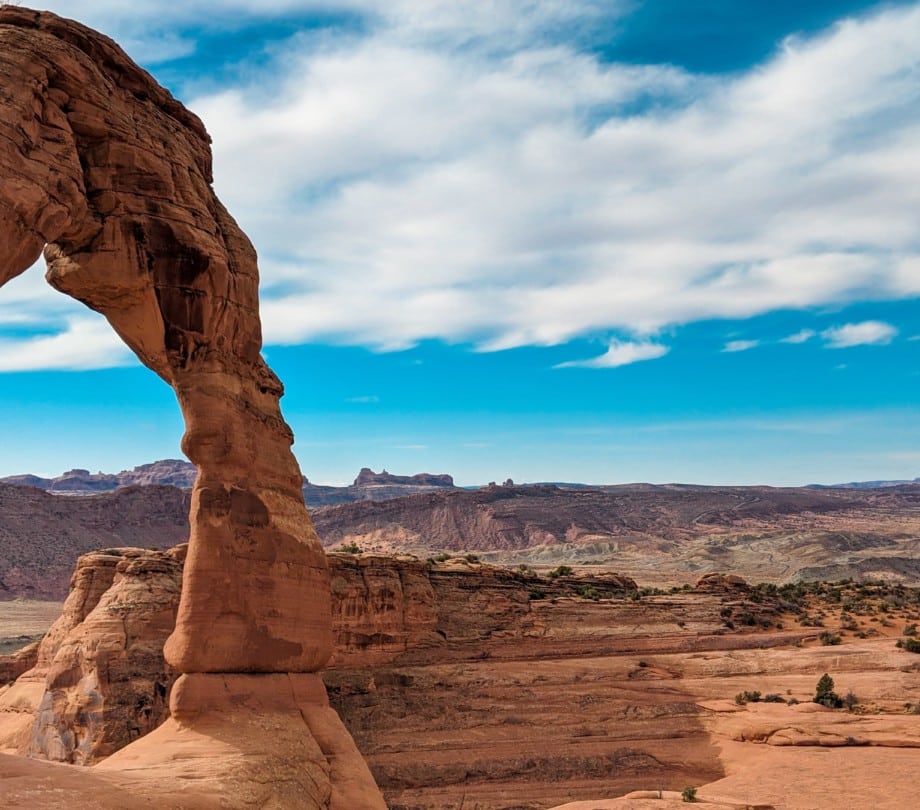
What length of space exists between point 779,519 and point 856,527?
46.4 feet

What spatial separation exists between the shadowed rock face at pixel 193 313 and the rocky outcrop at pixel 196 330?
3 cm

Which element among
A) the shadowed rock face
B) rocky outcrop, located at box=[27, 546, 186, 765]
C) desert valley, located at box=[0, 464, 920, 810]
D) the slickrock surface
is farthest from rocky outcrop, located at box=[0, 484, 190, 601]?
the shadowed rock face

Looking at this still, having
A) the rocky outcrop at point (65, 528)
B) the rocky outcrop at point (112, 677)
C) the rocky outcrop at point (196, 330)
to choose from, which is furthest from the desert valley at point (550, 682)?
the rocky outcrop at point (65, 528)

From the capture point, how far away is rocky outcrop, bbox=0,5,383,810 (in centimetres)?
1499

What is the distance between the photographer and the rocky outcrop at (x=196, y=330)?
14992mm

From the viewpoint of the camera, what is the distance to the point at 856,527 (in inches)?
5684

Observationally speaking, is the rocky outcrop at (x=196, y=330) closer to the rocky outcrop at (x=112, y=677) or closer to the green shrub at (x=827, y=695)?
the rocky outcrop at (x=112, y=677)

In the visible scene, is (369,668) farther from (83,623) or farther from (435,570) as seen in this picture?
(83,623)

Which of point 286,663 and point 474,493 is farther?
point 474,493

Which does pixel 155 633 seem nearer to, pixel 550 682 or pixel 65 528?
pixel 550 682

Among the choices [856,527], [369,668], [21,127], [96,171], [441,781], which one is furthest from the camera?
[856,527]

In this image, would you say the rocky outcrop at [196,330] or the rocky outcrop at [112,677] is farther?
the rocky outcrop at [112,677]

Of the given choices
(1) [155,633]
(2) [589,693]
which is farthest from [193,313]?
(2) [589,693]

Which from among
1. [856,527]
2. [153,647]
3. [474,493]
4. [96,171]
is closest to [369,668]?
[153,647]
